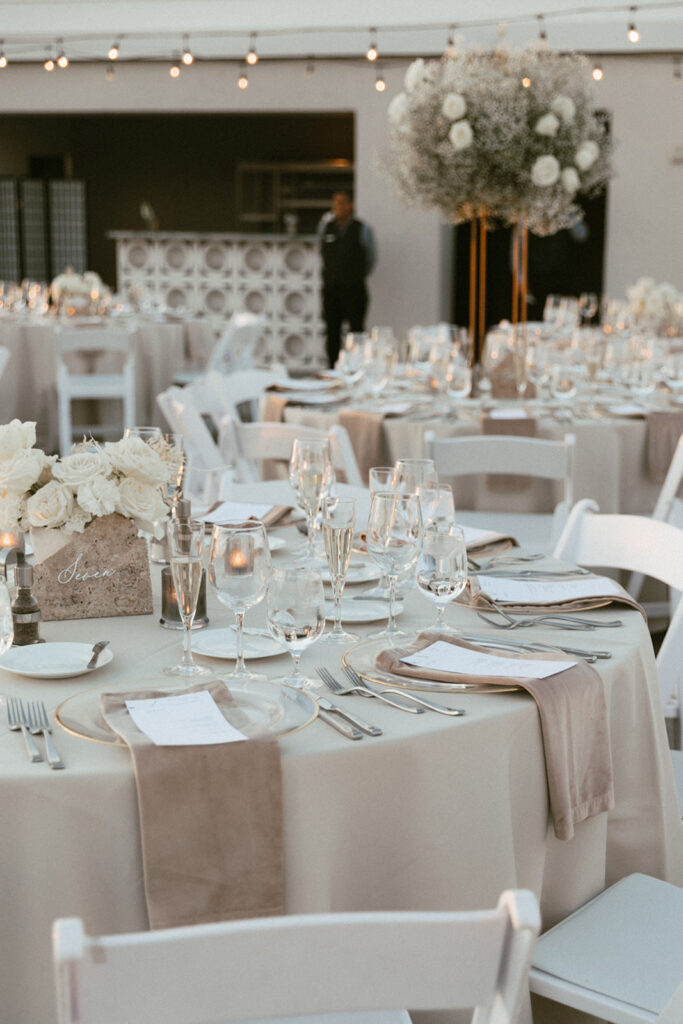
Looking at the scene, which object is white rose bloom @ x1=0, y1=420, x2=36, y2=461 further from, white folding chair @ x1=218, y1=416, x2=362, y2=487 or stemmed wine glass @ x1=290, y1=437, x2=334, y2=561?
white folding chair @ x1=218, y1=416, x2=362, y2=487

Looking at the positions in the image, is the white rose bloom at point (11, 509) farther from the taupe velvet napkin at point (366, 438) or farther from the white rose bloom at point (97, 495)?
the taupe velvet napkin at point (366, 438)

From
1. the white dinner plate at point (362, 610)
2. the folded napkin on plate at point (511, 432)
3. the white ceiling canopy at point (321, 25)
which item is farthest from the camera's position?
the white ceiling canopy at point (321, 25)

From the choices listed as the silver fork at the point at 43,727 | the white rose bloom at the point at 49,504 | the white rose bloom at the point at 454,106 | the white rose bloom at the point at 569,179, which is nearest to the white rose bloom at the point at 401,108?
the white rose bloom at the point at 454,106

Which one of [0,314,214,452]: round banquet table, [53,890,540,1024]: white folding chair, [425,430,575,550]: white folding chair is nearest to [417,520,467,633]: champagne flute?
[53,890,540,1024]: white folding chair

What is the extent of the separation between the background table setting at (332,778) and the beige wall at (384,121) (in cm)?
1043

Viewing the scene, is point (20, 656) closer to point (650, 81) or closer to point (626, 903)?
point (626, 903)

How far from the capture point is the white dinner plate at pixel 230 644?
1.91 meters

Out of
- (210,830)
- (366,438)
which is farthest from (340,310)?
(210,830)

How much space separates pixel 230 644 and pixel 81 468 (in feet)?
1.32

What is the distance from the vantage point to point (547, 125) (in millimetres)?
4672

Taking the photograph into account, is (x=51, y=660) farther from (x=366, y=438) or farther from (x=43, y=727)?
(x=366, y=438)

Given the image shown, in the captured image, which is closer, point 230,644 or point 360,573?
point 230,644

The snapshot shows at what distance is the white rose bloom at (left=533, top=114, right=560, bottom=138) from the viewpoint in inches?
184

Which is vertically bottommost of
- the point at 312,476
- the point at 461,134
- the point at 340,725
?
the point at 340,725
